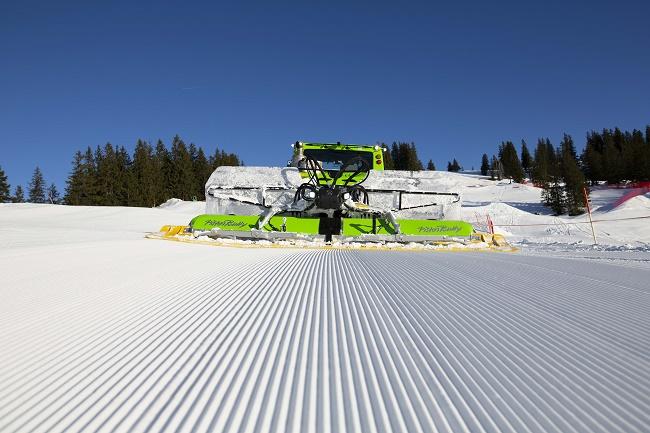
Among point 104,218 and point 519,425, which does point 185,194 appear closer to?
point 104,218

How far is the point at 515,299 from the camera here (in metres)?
2.88

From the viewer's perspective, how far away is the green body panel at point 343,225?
25.3 ft

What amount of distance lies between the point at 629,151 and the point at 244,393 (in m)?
84.6

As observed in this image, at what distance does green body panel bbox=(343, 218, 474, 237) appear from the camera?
7.80 metres

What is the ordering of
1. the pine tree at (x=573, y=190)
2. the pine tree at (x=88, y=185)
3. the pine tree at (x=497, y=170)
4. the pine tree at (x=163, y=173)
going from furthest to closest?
the pine tree at (x=497, y=170) < the pine tree at (x=163, y=173) < the pine tree at (x=88, y=185) < the pine tree at (x=573, y=190)

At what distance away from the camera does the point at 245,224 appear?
25.3ft

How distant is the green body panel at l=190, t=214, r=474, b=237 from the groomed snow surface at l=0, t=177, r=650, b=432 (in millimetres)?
4209

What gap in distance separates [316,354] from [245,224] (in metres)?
6.15

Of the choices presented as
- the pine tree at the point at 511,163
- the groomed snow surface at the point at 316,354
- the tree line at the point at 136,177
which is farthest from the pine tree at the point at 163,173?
the pine tree at the point at 511,163

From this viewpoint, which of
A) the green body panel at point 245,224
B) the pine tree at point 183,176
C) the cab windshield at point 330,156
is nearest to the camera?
the green body panel at point 245,224

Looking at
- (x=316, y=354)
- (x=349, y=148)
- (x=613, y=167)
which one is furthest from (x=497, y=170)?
(x=316, y=354)

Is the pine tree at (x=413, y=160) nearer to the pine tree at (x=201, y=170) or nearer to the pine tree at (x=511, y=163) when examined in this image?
the pine tree at (x=511, y=163)

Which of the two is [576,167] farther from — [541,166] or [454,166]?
[454,166]

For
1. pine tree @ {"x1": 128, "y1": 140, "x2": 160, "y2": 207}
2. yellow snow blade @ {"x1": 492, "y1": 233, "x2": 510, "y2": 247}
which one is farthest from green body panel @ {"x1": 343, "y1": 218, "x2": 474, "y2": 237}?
pine tree @ {"x1": 128, "y1": 140, "x2": 160, "y2": 207}
